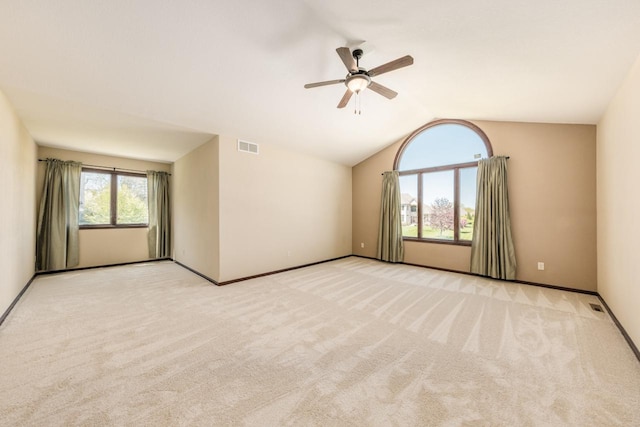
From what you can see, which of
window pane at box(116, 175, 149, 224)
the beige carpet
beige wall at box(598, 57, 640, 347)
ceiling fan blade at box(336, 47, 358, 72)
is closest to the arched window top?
beige wall at box(598, 57, 640, 347)

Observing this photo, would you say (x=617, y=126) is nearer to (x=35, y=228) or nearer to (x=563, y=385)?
(x=563, y=385)

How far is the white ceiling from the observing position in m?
1.97

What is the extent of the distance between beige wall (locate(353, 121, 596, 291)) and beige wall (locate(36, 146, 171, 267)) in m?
7.33

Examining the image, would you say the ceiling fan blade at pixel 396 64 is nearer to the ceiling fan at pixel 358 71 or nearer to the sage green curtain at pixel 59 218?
the ceiling fan at pixel 358 71

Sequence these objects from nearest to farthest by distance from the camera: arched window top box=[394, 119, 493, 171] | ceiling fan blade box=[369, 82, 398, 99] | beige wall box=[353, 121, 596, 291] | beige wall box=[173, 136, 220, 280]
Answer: ceiling fan blade box=[369, 82, 398, 99] → beige wall box=[353, 121, 596, 291] → beige wall box=[173, 136, 220, 280] → arched window top box=[394, 119, 493, 171]

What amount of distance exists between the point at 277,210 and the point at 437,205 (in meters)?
3.47

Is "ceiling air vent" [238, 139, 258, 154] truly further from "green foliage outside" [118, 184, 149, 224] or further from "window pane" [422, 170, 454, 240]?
"window pane" [422, 170, 454, 240]

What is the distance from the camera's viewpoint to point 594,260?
12.3ft

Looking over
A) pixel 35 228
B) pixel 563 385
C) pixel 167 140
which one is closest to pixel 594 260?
pixel 563 385

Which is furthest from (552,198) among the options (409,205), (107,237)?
(107,237)

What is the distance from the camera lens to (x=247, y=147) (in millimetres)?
4492

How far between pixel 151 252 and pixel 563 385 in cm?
722

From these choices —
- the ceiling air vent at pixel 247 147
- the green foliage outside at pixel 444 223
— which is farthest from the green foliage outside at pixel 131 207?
the green foliage outside at pixel 444 223

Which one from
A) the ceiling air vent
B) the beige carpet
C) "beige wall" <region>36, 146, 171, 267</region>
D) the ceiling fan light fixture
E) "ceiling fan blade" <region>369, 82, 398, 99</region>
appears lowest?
the beige carpet
